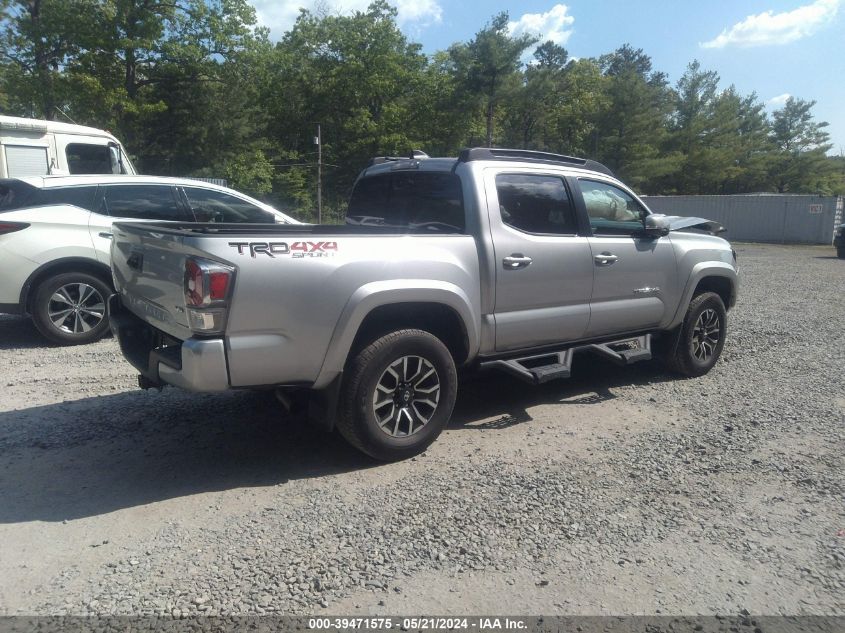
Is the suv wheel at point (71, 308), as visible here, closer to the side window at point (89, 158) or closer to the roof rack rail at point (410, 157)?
the roof rack rail at point (410, 157)

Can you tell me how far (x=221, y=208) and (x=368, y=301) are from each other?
4.83m

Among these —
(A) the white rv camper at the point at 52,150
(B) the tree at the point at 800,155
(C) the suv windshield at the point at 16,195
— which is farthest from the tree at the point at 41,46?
(B) the tree at the point at 800,155

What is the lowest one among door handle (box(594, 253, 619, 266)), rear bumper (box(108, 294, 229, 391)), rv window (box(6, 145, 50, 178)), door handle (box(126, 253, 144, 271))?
rear bumper (box(108, 294, 229, 391))

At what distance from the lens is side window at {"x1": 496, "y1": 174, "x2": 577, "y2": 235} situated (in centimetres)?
498

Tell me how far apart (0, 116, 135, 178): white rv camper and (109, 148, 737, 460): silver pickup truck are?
8187 mm

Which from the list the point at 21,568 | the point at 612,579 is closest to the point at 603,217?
the point at 612,579

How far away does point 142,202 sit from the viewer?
7918 millimetres

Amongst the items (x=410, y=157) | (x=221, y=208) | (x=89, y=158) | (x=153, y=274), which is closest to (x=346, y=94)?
(x=89, y=158)

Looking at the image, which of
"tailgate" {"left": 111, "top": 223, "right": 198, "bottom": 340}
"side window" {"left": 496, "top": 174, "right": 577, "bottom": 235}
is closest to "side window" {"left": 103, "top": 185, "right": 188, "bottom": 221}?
"tailgate" {"left": 111, "top": 223, "right": 198, "bottom": 340}

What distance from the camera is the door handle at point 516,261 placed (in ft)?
15.8

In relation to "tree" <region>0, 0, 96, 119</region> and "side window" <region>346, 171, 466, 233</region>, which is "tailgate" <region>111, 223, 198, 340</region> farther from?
"tree" <region>0, 0, 96, 119</region>

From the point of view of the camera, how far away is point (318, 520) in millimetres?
3682

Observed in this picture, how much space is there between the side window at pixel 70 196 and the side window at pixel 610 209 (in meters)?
5.41

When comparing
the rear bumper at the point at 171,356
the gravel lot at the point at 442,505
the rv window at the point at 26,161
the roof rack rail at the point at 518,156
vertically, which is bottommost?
the gravel lot at the point at 442,505
